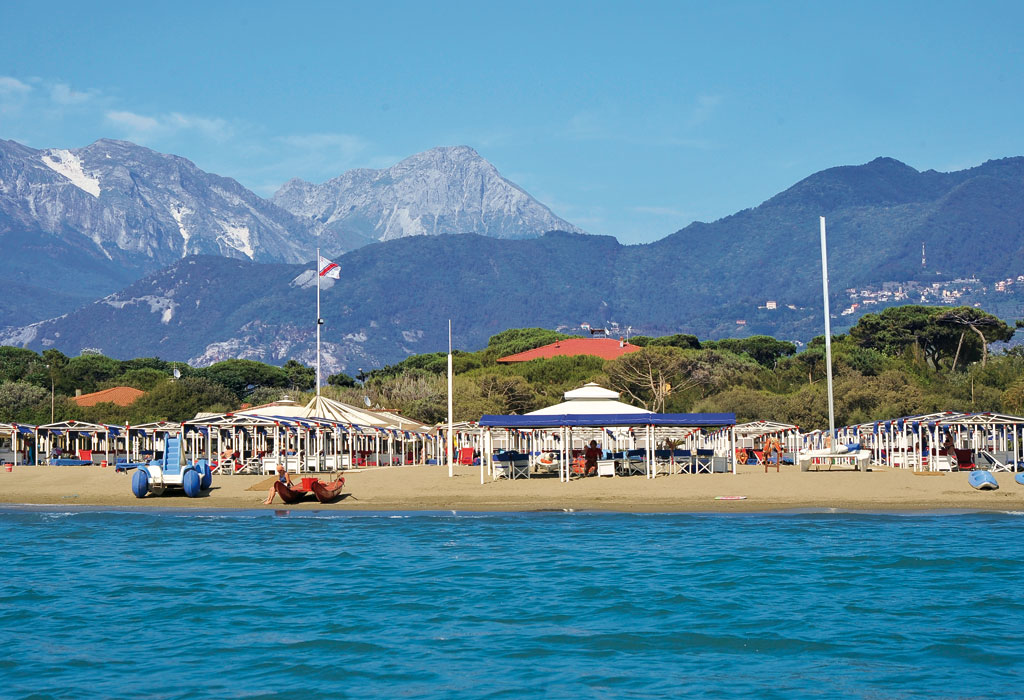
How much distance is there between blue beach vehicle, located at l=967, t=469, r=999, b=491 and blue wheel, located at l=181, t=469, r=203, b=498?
18.3 m

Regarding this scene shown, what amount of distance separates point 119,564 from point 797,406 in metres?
38.8

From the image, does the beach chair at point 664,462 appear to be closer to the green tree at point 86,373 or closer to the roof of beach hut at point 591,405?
the roof of beach hut at point 591,405

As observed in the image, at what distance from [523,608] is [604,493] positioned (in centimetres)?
1158

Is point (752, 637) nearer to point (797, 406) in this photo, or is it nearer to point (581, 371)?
point (797, 406)

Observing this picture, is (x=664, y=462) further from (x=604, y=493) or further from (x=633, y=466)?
(x=604, y=493)

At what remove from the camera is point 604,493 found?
26.0 m

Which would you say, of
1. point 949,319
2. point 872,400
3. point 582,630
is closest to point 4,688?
point 582,630

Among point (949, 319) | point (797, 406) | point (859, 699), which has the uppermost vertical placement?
point (949, 319)

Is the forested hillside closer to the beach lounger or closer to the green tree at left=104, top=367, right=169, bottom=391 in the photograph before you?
the green tree at left=104, top=367, right=169, bottom=391

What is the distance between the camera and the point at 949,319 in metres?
80.9

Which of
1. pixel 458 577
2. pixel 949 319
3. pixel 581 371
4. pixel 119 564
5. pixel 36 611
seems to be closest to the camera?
pixel 36 611

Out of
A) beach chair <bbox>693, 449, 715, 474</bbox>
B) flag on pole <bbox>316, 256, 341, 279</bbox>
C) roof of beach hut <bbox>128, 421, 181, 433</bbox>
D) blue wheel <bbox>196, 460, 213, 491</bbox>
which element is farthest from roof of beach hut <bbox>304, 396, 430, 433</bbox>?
beach chair <bbox>693, 449, 715, 474</bbox>

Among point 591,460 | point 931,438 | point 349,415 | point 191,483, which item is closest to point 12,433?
point 349,415

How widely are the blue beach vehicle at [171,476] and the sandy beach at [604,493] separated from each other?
264mm
